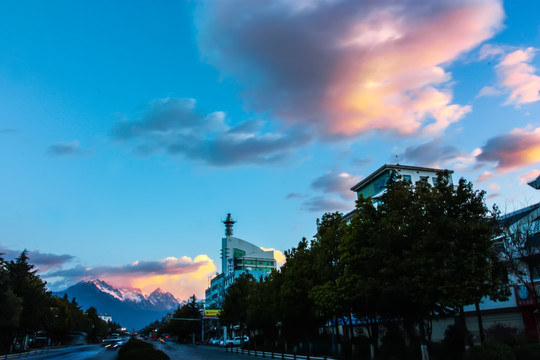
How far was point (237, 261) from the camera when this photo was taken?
157250 millimetres

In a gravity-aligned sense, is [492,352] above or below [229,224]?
below

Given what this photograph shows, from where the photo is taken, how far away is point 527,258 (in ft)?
84.5

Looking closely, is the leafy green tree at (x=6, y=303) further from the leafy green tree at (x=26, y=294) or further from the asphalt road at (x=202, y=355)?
the asphalt road at (x=202, y=355)

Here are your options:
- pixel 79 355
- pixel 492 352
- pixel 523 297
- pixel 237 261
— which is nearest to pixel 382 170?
pixel 523 297

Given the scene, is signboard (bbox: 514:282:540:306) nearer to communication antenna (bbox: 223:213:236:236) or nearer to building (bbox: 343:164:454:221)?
building (bbox: 343:164:454:221)

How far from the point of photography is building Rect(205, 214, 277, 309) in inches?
6089

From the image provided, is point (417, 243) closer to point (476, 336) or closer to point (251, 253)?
point (476, 336)

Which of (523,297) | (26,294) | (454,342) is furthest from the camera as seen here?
(26,294)

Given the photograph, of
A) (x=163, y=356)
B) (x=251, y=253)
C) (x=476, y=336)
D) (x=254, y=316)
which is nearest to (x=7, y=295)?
(x=254, y=316)

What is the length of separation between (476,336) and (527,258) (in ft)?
42.5

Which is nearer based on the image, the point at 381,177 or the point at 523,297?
the point at 523,297

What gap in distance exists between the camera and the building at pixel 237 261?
507 ft

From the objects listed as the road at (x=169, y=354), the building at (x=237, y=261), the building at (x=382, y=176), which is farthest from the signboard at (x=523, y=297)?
the building at (x=237, y=261)

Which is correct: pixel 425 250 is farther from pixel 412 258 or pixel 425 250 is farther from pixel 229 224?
pixel 229 224
